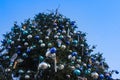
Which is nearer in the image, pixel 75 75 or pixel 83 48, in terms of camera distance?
pixel 75 75

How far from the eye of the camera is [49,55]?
12102 millimetres

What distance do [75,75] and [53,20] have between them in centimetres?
549

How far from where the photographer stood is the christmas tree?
12583mm

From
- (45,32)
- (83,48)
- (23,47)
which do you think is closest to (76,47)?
(83,48)

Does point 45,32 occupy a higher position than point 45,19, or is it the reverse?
point 45,19

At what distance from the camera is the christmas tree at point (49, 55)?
12583 mm

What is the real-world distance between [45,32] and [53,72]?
10.5 ft

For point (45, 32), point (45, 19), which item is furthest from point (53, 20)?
point (45, 32)

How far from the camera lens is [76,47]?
15.5 meters

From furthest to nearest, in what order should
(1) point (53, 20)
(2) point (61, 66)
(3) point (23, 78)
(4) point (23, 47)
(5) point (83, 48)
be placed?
(1) point (53, 20) → (5) point (83, 48) → (4) point (23, 47) → (3) point (23, 78) → (2) point (61, 66)

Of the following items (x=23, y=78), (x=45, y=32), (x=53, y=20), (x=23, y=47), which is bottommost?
(x=23, y=78)

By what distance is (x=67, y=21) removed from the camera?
17.8m

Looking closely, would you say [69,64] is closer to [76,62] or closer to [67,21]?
[76,62]

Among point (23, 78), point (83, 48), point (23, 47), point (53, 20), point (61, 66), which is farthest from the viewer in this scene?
point (53, 20)
